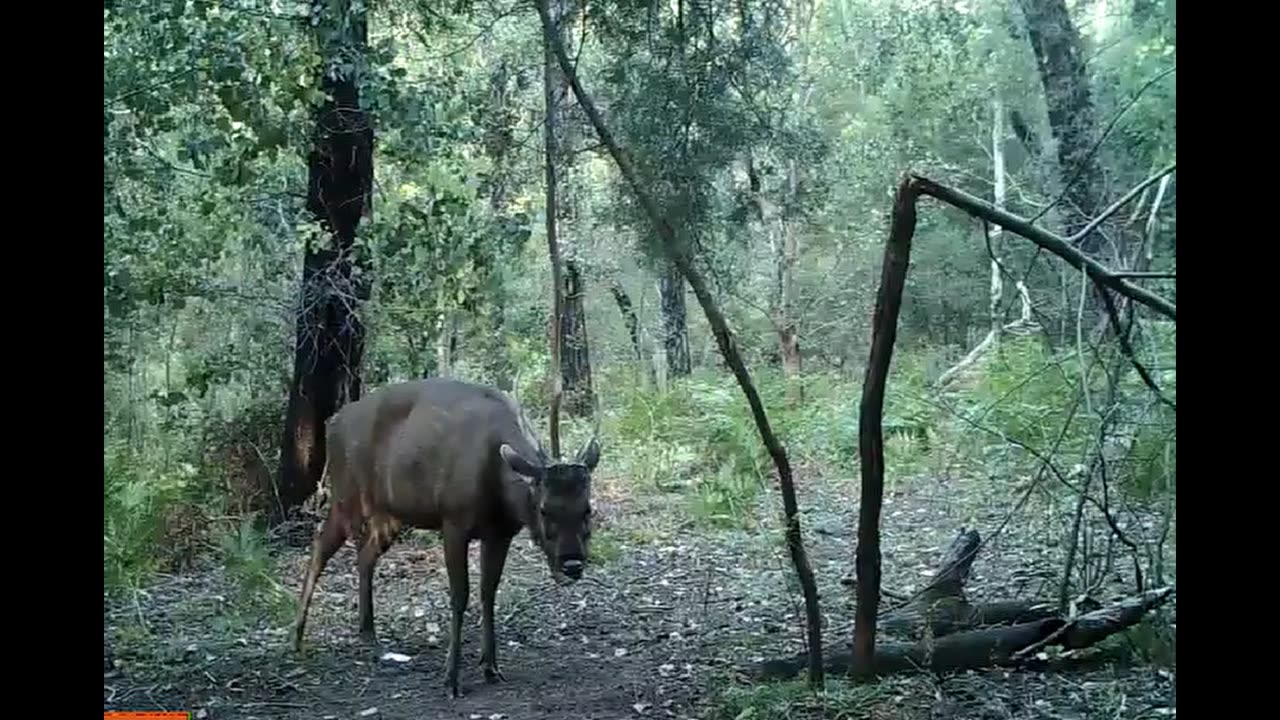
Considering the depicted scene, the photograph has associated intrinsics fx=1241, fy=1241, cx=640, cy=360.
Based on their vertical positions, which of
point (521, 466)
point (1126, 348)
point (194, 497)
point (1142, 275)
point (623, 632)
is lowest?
point (623, 632)

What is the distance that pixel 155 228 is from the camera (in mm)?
5402

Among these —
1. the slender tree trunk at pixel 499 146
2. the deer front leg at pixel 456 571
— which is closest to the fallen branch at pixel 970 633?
the deer front leg at pixel 456 571

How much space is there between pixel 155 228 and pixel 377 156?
65.3 inches

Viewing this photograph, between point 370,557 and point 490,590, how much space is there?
0.83 m

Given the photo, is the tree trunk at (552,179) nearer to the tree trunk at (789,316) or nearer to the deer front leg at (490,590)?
the deer front leg at (490,590)

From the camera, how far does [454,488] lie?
499 cm

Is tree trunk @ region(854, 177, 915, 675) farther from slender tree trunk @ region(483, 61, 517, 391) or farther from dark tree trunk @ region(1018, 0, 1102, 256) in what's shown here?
dark tree trunk @ region(1018, 0, 1102, 256)

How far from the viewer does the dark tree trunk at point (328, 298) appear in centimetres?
633

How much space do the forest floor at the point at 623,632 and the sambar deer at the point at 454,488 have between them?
25 centimetres

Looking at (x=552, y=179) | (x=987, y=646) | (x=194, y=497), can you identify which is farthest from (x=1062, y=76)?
(x=194, y=497)

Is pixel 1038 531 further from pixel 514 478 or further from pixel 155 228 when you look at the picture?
pixel 155 228

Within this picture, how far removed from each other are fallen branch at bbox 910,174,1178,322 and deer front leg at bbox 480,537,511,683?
239cm

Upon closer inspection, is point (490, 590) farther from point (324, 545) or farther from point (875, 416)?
Answer: point (875, 416)
